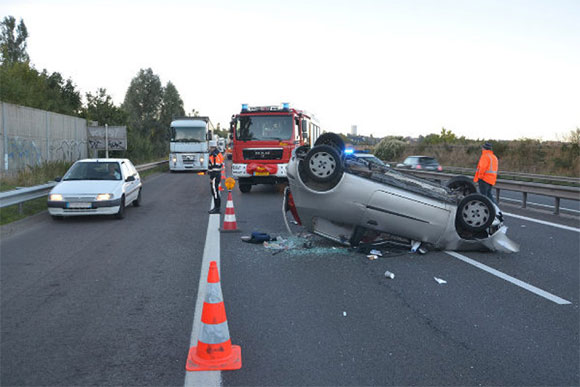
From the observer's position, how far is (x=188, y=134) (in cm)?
3200

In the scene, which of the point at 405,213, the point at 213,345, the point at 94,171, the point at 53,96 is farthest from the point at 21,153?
the point at 53,96

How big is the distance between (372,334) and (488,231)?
440cm

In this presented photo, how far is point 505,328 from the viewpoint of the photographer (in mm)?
4785

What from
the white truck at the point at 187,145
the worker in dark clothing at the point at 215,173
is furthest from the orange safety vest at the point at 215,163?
the white truck at the point at 187,145

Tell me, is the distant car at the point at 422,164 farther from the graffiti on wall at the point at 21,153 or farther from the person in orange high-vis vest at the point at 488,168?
the graffiti on wall at the point at 21,153

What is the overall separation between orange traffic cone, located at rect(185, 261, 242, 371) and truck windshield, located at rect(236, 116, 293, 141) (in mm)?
13861

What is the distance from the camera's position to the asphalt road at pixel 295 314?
385 centimetres

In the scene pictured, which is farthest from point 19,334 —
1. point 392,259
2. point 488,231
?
point 488,231

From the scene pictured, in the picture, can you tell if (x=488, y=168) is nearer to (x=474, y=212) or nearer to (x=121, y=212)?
(x=474, y=212)

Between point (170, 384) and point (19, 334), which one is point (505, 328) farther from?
point (19, 334)

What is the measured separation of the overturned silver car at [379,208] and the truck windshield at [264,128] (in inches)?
374

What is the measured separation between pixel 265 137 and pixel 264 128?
319 millimetres

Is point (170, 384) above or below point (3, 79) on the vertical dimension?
below

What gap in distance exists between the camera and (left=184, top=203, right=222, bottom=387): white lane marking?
12.0ft
